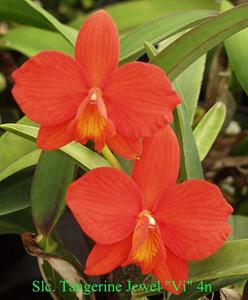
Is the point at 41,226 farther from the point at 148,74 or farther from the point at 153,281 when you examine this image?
the point at 148,74

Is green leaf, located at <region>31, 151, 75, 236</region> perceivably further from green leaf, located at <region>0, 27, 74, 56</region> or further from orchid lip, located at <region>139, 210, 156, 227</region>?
green leaf, located at <region>0, 27, 74, 56</region>

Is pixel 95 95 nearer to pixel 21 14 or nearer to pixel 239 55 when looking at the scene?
pixel 239 55

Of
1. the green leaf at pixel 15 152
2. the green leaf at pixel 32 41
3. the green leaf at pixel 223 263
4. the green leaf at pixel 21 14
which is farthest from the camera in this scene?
the green leaf at pixel 32 41

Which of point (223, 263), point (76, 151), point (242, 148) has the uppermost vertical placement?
point (76, 151)

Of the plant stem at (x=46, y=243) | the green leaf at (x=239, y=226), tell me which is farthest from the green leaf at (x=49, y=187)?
the green leaf at (x=239, y=226)

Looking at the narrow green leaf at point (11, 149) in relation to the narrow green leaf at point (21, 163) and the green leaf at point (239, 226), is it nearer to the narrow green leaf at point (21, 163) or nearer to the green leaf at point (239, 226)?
the narrow green leaf at point (21, 163)

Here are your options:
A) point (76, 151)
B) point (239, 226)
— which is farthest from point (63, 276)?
point (239, 226)
